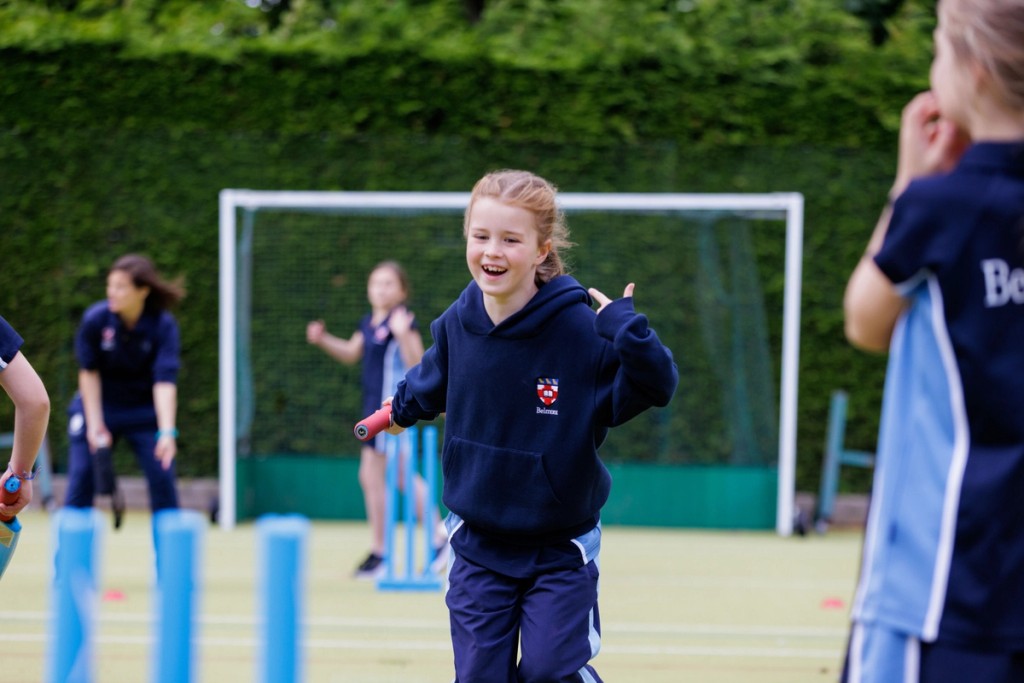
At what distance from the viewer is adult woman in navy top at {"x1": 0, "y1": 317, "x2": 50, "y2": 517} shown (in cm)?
335

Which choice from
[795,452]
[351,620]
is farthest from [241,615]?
[795,452]

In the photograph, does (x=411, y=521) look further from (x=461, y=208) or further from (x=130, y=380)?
(x=461, y=208)

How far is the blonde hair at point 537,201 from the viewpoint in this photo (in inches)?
137

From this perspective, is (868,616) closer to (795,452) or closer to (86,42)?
(795,452)

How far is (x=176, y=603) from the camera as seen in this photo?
74.0 inches

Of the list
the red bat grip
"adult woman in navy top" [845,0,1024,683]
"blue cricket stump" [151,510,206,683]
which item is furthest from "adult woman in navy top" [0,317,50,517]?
"adult woman in navy top" [845,0,1024,683]

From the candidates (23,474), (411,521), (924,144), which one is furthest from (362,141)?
(924,144)

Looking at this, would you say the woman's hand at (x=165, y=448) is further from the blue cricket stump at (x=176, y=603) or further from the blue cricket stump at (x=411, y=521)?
the blue cricket stump at (x=176, y=603)

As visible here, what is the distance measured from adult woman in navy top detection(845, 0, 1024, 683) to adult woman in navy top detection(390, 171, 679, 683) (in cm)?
128

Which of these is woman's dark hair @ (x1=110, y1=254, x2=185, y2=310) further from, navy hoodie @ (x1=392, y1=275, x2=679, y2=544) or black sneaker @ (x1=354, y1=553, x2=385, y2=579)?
navy hoodie @ (x1=392, y1=275, x2=679, y2=544)

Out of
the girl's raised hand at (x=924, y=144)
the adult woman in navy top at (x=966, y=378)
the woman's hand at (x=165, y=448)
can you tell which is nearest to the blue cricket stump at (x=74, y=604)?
the adult woman in navy top at (x=966, y=378)

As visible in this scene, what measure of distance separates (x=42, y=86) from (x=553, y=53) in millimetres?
3977

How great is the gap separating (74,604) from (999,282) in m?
1.56

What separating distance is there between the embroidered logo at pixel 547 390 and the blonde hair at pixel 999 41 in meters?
1.63
